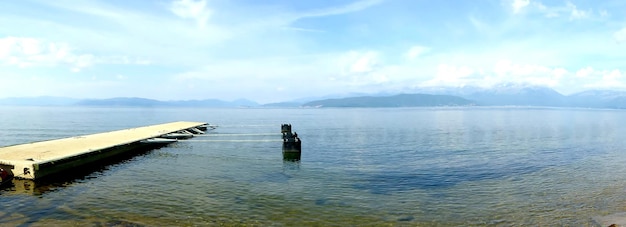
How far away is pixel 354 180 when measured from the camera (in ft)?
73.1

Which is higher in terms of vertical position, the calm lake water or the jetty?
the jetty

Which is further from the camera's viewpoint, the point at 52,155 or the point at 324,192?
the point at 52,155

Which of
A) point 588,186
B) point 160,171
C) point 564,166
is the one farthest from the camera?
point 564,166

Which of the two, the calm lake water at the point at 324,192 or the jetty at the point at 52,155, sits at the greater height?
the jetty at the point at 52,155

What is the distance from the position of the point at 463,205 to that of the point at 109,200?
15750mm

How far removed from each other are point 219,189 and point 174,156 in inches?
577

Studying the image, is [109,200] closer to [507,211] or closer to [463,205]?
[463,205]

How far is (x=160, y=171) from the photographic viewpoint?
24.6 m

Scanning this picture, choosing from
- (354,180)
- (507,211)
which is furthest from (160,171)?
(507,211)

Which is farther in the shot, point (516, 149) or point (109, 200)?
point (516, 149)

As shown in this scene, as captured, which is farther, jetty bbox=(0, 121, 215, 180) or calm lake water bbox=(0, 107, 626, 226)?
jetty bbox=(0, 121, 215, 180)

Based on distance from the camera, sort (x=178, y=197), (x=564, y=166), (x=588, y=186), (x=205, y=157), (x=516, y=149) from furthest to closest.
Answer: (x=516, y=149), (x=205, y=157), (x=564, y=166), (x=588, y=186), (x=178, y=197)

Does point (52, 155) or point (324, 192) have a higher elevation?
point (52, 155)

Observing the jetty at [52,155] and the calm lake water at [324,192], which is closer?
the calm lake water at [324,192]
